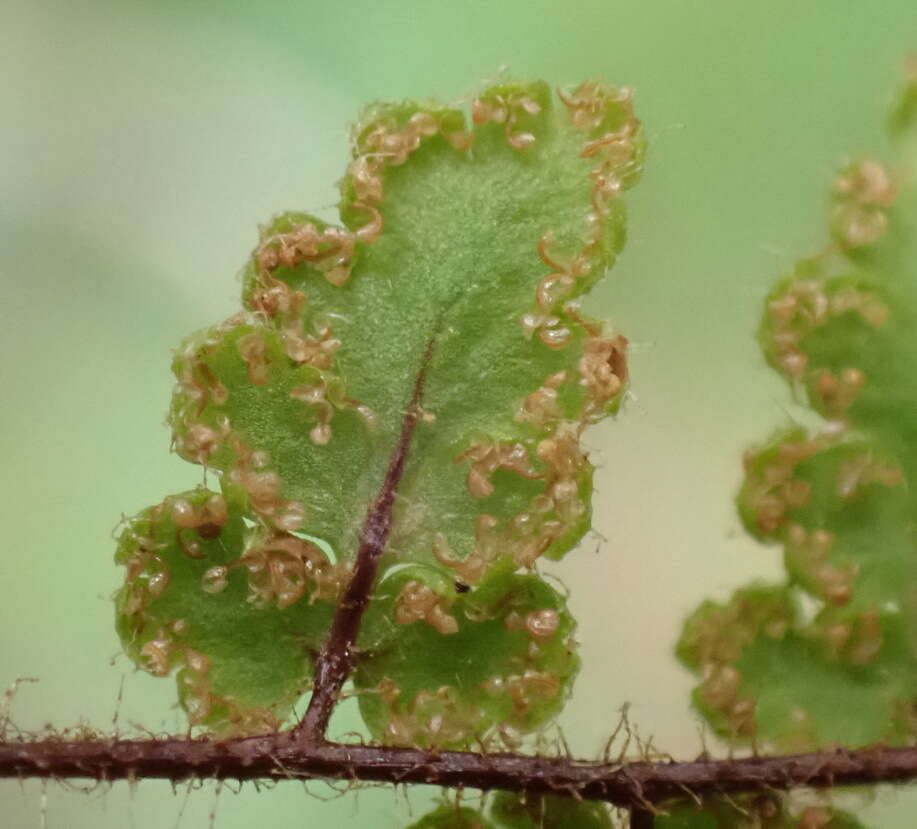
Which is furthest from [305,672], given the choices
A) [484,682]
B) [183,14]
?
[183,14]

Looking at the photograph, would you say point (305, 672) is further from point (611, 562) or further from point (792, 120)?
point (792, 120)

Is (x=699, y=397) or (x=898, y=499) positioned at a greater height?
(x=699, y=397)

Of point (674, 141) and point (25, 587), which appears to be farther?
point (674, 141)

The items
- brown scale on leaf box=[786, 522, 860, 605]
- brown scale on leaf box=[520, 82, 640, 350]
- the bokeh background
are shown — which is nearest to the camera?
brown scale on leaf box=[520, 82, 640, 350]

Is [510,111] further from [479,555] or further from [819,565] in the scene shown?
[819,565]

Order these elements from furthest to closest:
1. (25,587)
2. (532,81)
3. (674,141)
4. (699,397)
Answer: (674,141), (699,397), (25,587), (532,81)

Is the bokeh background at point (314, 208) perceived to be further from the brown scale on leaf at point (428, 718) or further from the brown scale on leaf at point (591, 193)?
the brown scale on leaf at point (591, 193)

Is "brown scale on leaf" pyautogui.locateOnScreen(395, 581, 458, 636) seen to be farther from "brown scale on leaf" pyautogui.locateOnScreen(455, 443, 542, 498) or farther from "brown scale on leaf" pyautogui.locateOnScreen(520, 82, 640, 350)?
"brown scale on leaf" pyautogui.locateOnScreen(520, 82, 640, 350)

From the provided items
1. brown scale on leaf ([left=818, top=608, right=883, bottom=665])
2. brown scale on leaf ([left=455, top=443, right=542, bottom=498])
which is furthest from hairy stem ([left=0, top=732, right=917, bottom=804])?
brown scale on leaf ([left=455, top=443, right=542, bottom=498])
